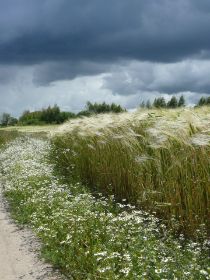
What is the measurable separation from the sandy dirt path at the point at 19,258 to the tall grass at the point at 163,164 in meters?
1.87

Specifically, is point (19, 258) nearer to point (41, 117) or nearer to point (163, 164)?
point (163, 164)

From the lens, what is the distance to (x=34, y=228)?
29.0 feet

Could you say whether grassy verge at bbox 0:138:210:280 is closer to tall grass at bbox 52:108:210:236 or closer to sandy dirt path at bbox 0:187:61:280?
sandy dirt path at bbox 0:187:61:280

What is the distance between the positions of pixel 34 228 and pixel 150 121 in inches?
112

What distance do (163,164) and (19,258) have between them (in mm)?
2629

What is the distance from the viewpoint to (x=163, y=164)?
8.51 m

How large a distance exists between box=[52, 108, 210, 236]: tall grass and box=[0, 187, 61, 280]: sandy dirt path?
6.13ft

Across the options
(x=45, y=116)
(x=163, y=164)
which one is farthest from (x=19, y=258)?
(x=45, y=116)

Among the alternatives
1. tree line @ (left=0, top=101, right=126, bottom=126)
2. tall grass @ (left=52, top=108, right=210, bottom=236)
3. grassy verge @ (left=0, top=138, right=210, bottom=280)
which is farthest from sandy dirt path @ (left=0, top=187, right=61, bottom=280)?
tree line @ (left=0, top=101, right=126, bottom=126)

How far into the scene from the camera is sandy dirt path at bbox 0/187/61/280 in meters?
6.62

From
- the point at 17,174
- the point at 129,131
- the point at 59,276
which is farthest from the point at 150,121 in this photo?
the point at 17,174

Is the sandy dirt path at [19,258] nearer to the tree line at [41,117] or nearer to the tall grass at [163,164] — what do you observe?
the tall grass at [163,164]

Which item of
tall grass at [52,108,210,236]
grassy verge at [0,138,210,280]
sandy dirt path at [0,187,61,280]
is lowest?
sandy dirt path at [0,187,61,280]

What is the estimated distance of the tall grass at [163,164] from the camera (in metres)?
7.46
